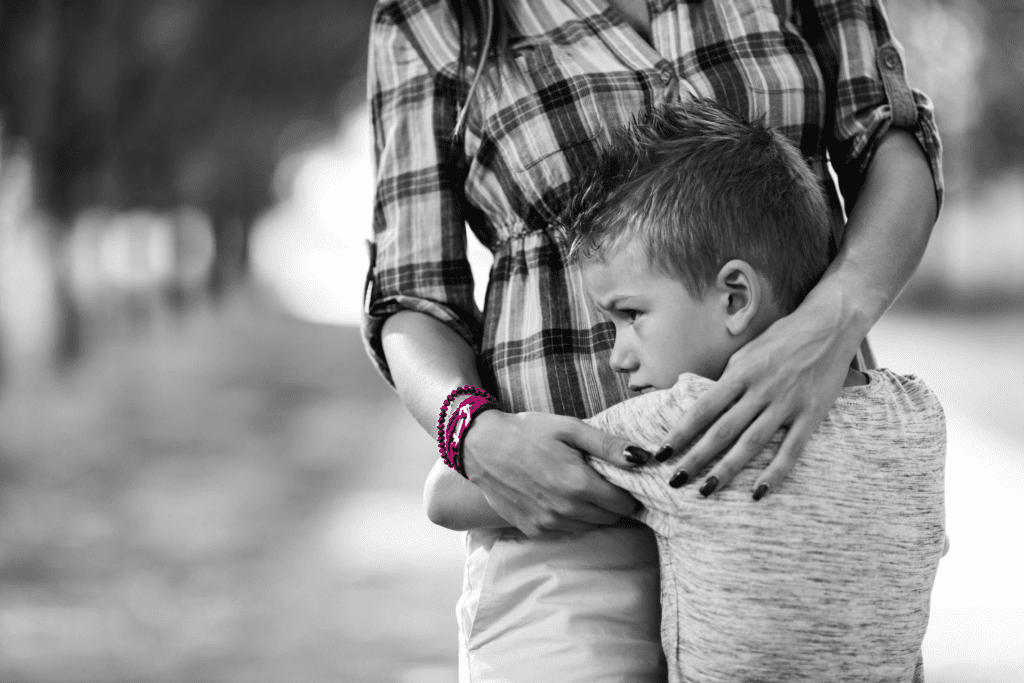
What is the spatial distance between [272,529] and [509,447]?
3.52 meters

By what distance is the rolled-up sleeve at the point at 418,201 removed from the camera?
93 cm

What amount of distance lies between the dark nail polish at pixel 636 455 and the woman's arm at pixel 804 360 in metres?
0.02

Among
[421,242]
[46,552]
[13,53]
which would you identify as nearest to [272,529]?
[46,552]

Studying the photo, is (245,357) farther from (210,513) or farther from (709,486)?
(709,486)

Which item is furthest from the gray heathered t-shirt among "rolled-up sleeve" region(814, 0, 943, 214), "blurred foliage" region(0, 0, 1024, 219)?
"blurred foliage" region(0, 0, 1024, 219)

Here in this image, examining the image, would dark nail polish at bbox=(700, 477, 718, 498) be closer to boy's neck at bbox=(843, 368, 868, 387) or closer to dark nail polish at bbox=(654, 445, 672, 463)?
dark nail polish at bbox=(654, 445, 672, 463)

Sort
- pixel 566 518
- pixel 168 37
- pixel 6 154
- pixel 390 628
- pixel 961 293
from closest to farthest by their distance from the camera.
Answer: pixel 566 518 → pixel 390 628 → pixel 6 154 → pixel 168 37 → pixel 961 293

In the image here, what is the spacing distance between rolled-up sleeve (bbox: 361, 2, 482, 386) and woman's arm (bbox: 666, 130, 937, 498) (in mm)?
337

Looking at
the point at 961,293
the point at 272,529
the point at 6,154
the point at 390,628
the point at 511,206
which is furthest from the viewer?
the point at 961,293

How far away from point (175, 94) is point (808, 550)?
173 inches

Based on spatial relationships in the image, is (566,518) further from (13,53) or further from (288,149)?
(288,149)

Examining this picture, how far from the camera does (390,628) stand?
3150 millimetres

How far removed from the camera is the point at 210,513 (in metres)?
4.10

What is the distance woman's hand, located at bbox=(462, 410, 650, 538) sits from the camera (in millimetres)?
710
